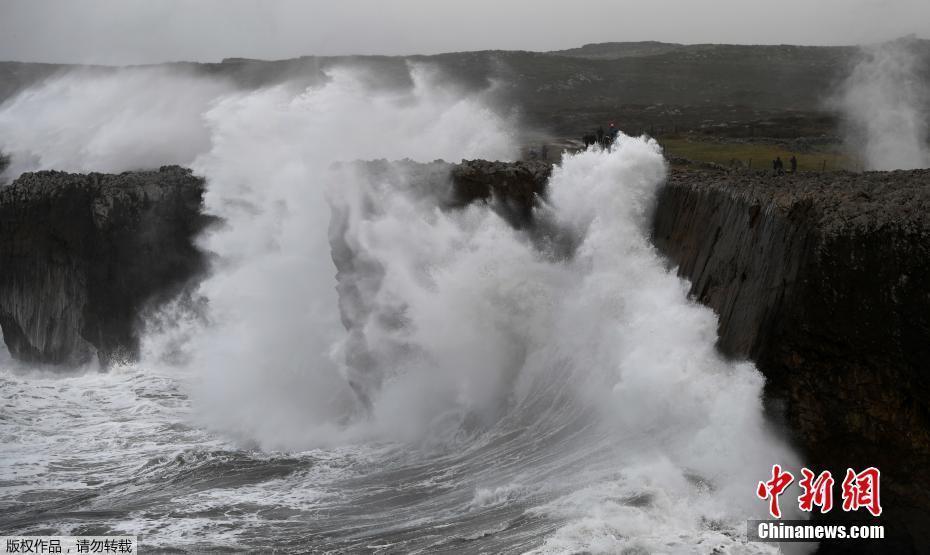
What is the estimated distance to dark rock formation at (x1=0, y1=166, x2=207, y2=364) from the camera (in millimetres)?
22203

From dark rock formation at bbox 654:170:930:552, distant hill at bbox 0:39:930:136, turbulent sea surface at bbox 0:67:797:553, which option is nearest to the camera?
dark rock formation at bbox 654:170:930:552

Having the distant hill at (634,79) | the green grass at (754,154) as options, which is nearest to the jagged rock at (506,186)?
the green grass at (754,154)

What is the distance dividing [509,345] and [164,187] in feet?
38.0

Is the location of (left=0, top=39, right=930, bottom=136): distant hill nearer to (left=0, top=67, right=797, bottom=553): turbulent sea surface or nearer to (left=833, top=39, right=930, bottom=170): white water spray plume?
(left=833, top=39, right=930, bottom=170): white water spray plume

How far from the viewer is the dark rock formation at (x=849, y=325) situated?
8.69 m

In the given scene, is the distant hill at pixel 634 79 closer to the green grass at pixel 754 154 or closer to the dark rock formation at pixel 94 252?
the green grass at pixel 754 154

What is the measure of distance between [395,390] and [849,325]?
7.29 meters

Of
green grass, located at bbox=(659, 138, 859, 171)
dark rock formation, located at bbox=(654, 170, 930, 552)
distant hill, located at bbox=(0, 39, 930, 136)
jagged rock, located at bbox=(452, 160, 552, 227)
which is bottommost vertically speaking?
dark rock formation, located at bbox=(654, 170, 930, 552)

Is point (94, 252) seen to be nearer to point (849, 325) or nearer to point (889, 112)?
point (849, 325)

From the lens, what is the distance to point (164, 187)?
22328 mm

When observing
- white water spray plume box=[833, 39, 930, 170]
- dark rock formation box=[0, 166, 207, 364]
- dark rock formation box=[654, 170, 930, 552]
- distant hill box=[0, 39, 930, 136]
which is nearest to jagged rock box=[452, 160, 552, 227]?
dark rock formation box=[654, 170, 930, 552]

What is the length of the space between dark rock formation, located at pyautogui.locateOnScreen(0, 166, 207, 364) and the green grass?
43.9ft

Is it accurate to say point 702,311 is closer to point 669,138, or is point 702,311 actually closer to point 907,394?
point 907,394

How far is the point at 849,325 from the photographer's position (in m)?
9.09
